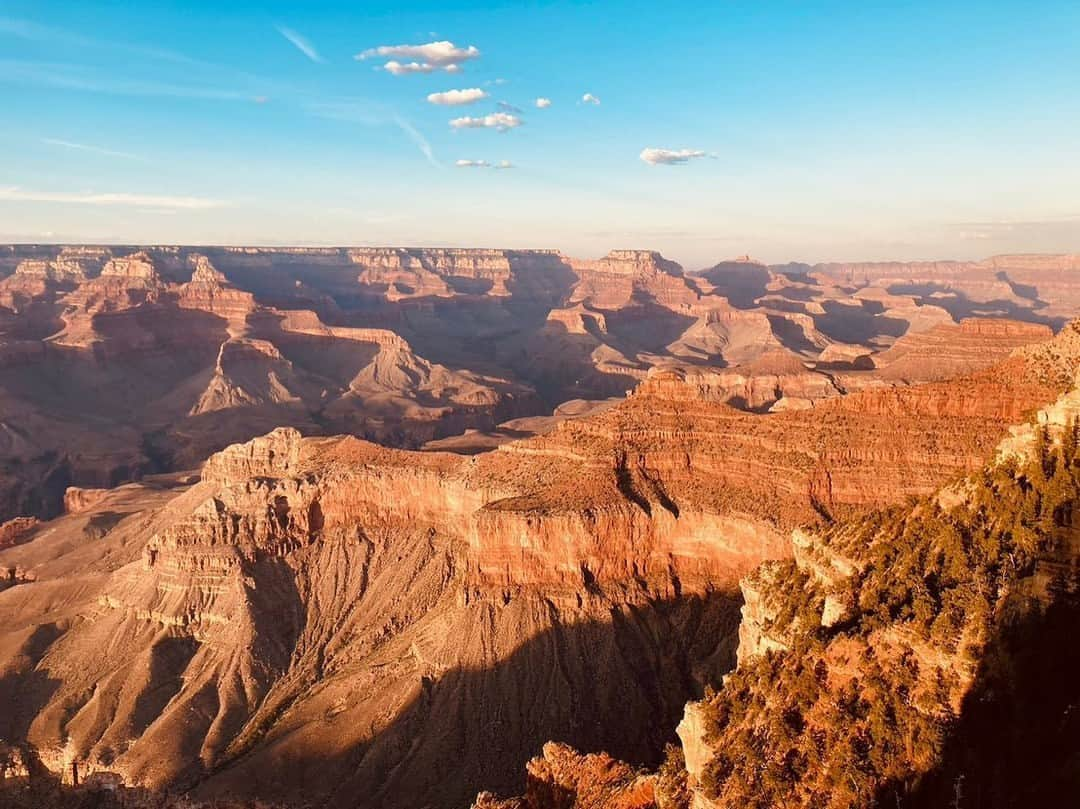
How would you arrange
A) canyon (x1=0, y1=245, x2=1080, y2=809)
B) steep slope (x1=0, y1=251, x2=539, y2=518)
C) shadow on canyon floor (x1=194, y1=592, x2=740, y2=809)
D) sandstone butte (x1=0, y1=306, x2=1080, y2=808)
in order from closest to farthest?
shadow on canyon floor (x1=194, y1=592, x2=740, y2=809) < canyon (x1=0, y1=245, x2=1080, y2=809) < sandstone butte (x1=0, y1=306, x2=1080, y2=808) < steep slope (x1=0, y1=251, x2=539, y2=518)

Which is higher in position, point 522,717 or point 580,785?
point 580,785

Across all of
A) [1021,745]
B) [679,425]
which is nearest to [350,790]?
[679,425]

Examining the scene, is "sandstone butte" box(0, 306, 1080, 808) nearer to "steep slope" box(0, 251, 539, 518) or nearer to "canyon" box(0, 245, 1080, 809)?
"canyon" box(0, 245, 1080, 809)

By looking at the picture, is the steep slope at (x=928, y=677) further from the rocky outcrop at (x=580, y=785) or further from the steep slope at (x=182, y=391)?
the steep slope at (x=182, y=391)

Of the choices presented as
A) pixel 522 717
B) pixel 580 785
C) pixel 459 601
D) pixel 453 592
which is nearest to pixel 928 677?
pixel 580 785

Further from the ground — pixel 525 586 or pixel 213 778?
pixel 525 586

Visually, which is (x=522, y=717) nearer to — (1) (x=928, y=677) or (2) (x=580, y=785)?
(2) (x=580, y=785)

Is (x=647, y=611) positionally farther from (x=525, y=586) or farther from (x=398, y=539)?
(x=398, y=539)

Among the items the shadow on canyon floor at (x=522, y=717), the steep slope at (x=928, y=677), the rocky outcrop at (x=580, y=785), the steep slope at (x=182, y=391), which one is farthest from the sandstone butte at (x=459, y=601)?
the steep slope at (x=182, y=391)

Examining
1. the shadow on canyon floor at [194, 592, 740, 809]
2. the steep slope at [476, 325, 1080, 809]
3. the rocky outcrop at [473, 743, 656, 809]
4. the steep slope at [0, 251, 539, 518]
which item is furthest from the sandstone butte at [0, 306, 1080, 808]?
the steep slope at [0, 251, 539, 518]
